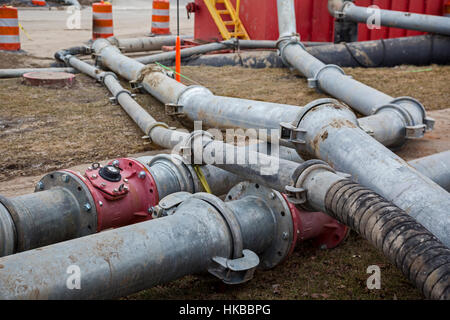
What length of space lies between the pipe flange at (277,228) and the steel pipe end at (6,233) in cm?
128

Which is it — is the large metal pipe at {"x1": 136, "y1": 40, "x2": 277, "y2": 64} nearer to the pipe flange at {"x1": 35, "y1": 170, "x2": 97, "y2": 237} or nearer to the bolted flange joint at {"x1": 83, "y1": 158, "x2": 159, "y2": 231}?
the bolted flange joint at {"x1": 83, "y1": 158, "x2": 159, "y2": 231}

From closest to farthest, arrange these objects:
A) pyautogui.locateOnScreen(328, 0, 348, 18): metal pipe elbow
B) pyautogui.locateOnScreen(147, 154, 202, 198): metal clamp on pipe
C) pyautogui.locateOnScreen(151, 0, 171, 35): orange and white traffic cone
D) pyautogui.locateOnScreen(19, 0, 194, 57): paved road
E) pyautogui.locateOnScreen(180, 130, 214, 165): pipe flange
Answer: pyautogui.locateOnScreen(147, 154, 202, 198): metal clamp on pipe
pyautogui.locateOnScreen(180, 130, 214, 165): pipe flange
pyautogui.locateOnScreen(328, 0, 348, 18): metal pipe elbow
pyautogui.locateOnScreen(19, 0, 194, 57): paved road
pyautogui.locateOnScreen(151, 0, 171, 35): orange and white traffic cone

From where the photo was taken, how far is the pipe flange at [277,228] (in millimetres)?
2916

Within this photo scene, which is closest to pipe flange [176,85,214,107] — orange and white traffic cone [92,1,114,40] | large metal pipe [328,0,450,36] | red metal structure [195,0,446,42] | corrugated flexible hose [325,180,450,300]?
corrugated flexible hose [325,180,450,300]

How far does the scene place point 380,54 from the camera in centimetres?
868

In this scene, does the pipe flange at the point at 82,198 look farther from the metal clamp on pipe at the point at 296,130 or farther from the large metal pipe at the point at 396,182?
the metal clamp on pipe at the point at 296,130

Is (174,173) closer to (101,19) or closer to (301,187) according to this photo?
(301,187)

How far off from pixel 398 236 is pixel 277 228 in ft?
2.98

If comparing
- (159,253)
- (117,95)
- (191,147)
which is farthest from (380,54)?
(159,253)

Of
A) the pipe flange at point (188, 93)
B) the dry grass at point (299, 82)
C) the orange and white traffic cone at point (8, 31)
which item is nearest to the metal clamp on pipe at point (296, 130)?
the pipe flange at point (188, 93)

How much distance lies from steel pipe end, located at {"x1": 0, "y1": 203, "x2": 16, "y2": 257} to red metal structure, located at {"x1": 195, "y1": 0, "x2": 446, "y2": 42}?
8.07 meters

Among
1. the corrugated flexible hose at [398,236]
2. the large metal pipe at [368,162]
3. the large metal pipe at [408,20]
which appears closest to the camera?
the corrugated flexible hose at [398,236]

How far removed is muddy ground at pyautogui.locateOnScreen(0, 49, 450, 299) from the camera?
9.18ft
